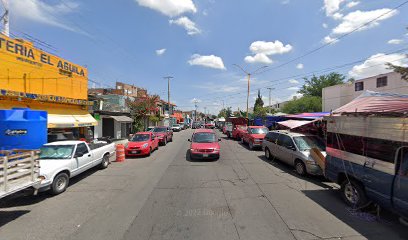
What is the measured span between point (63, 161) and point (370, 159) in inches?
363

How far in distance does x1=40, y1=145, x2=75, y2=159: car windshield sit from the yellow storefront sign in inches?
249

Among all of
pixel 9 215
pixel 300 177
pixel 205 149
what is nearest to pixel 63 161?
pixel 9 215

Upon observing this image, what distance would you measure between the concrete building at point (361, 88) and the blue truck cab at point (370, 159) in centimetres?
2746

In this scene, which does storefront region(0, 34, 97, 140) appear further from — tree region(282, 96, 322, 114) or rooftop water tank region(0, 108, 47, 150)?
tree region(282, 96, 322, 114)

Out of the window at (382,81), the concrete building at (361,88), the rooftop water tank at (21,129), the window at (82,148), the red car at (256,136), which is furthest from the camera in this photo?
the window at (382,81)

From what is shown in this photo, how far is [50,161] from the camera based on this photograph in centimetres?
712

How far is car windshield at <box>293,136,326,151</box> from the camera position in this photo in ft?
29.2

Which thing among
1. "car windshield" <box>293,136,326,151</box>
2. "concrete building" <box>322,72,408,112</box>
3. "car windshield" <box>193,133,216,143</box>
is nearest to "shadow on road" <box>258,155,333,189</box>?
"car windshield" <box>293,136,326,151</box>

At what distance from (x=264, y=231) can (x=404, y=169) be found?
309 cm

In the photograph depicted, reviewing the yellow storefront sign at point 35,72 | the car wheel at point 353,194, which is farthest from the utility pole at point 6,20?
the car wheel at point 353,194

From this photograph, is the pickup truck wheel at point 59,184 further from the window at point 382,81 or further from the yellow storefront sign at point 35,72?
the window at point 382,81

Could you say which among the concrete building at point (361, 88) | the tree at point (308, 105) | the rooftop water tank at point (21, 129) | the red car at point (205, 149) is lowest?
the red car at point (205, 149)

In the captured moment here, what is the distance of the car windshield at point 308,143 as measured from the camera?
29.2ft

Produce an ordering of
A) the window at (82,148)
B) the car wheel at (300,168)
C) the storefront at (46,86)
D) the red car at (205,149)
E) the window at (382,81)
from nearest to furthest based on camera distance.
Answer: the window at (82,148) → the car wheel at (300,168) → the red car at (205,149) → the storefront at (46,86) → the window at (382,81)
